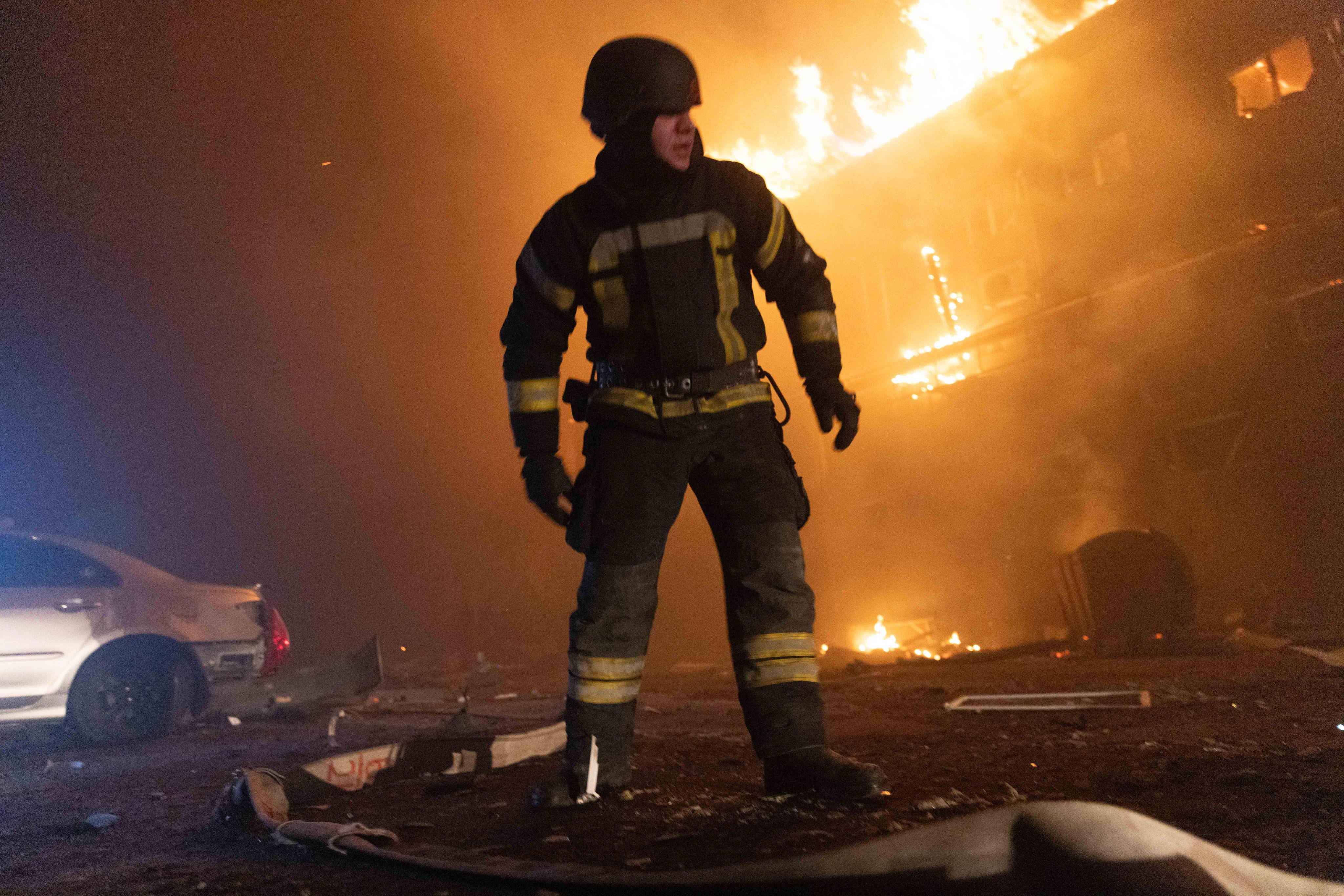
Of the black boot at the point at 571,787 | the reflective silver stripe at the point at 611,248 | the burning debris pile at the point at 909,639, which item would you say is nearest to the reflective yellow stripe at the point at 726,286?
the reflective silver stripe at the point at 611,248

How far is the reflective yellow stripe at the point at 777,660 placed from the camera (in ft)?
7.19

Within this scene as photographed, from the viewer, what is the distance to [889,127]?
16.4 metres

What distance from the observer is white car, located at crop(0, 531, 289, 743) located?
5.43 meters

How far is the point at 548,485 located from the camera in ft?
8.21

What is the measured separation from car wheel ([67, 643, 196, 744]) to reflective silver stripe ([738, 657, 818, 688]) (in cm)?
571

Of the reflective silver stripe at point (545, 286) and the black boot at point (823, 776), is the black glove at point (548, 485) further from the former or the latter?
the black boot at point (823, 776)

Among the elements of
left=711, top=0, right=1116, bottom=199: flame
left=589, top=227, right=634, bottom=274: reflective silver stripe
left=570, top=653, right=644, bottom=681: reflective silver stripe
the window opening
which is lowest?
left=570, top=653, right=644, bottom=681: reflective silver stripe

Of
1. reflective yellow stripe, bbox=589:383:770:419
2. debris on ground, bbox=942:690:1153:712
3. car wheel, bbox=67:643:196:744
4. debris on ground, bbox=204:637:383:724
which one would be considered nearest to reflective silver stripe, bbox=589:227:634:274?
reflective yellow stripe, bbox=589:383:770:419

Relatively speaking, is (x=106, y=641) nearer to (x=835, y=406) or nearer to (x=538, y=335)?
(x=538, y=335)

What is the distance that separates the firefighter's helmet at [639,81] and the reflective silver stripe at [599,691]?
167 centimetres

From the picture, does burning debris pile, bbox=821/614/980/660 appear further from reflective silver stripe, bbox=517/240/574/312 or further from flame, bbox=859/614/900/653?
reflective silver stripe, bbox=517/240/574/312

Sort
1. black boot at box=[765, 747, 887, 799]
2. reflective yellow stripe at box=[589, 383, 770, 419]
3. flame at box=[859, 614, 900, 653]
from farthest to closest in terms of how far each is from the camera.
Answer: flame at box=[859, 614, 900, 653] → reflective yellow stripe at box=[589, 383, 770, 419] → black boot at box=[765, 747, 887, 799]

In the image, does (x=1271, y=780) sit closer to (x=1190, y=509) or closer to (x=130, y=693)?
(x=130, y=693)

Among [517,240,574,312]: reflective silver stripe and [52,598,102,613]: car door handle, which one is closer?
[517,240,574,312]: reflective silver stripe
